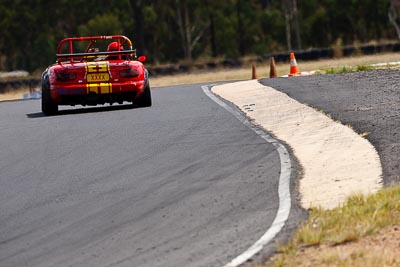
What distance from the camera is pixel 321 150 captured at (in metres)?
11.0

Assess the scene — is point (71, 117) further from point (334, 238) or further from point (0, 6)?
point (0, 6)

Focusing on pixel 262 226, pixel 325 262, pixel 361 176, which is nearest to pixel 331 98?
pixel 361 176

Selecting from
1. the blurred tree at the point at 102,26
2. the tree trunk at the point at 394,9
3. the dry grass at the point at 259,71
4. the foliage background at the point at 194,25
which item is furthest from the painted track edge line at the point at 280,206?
the foliage background at the point at 194,25

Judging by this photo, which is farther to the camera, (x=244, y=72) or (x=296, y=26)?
(x=296, y=26)

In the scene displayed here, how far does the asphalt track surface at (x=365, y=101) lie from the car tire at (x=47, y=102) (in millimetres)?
3870

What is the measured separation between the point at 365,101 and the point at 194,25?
155 ft

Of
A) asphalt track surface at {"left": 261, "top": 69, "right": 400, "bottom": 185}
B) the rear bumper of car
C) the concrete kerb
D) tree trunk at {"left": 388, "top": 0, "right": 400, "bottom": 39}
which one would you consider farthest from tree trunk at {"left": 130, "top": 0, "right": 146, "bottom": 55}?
the concrete kerb

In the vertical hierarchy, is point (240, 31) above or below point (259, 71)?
above

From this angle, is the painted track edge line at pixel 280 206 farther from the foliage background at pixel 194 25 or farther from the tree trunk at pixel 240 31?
the foliage background at pixel 194 25

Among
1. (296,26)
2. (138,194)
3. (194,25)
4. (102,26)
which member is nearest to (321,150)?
(138,194)

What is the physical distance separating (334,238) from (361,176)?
2.54 meters

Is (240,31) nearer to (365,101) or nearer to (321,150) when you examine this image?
(365,101)

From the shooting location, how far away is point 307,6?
6419 centimetres

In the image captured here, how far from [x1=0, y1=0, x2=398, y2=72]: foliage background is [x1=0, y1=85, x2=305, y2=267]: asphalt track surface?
46969 millimetres
